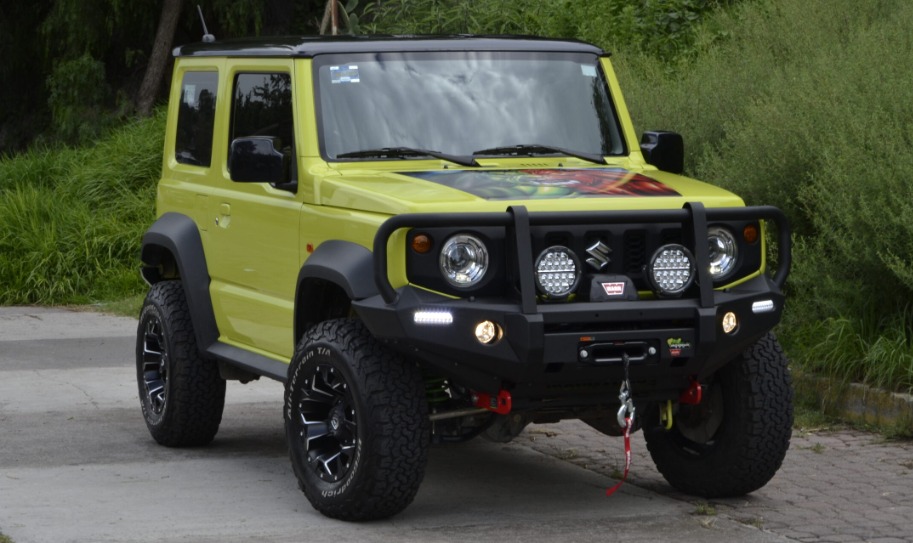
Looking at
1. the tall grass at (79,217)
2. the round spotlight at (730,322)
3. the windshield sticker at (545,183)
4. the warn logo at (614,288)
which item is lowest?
the tall grass at (79,217)

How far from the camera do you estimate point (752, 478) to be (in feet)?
23.3

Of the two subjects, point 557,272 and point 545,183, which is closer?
point 557,272

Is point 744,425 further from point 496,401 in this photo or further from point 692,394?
point 496,401

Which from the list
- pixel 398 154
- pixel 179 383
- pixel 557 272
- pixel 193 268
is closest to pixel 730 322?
pixel 557 272

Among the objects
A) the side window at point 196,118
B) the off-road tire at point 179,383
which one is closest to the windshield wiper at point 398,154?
the side window at point 196,118

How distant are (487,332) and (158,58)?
14786 mm

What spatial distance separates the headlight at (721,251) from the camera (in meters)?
6.73

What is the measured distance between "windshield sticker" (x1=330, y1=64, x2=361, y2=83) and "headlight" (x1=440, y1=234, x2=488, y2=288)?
55.2 inches

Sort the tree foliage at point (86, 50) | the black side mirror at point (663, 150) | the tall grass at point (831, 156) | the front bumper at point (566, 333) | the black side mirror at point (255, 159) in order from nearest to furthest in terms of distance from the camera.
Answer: the front bumper at point (566, 333) < the black side mirror at point (255, 159) < the black side mirror at point (663, 150) < the tall grass at point (831, 156) < the tree foliage at point (86, 50)

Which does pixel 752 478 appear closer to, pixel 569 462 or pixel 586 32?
pixel 569 462

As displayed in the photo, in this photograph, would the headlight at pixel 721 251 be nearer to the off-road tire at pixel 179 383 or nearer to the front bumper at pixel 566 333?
the front bumper at pixel 566 333

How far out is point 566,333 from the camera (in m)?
6.30

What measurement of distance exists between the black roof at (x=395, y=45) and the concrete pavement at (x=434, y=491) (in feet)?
6.67

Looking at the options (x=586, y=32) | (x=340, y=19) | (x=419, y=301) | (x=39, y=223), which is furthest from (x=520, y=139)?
(x=340, y=19)
